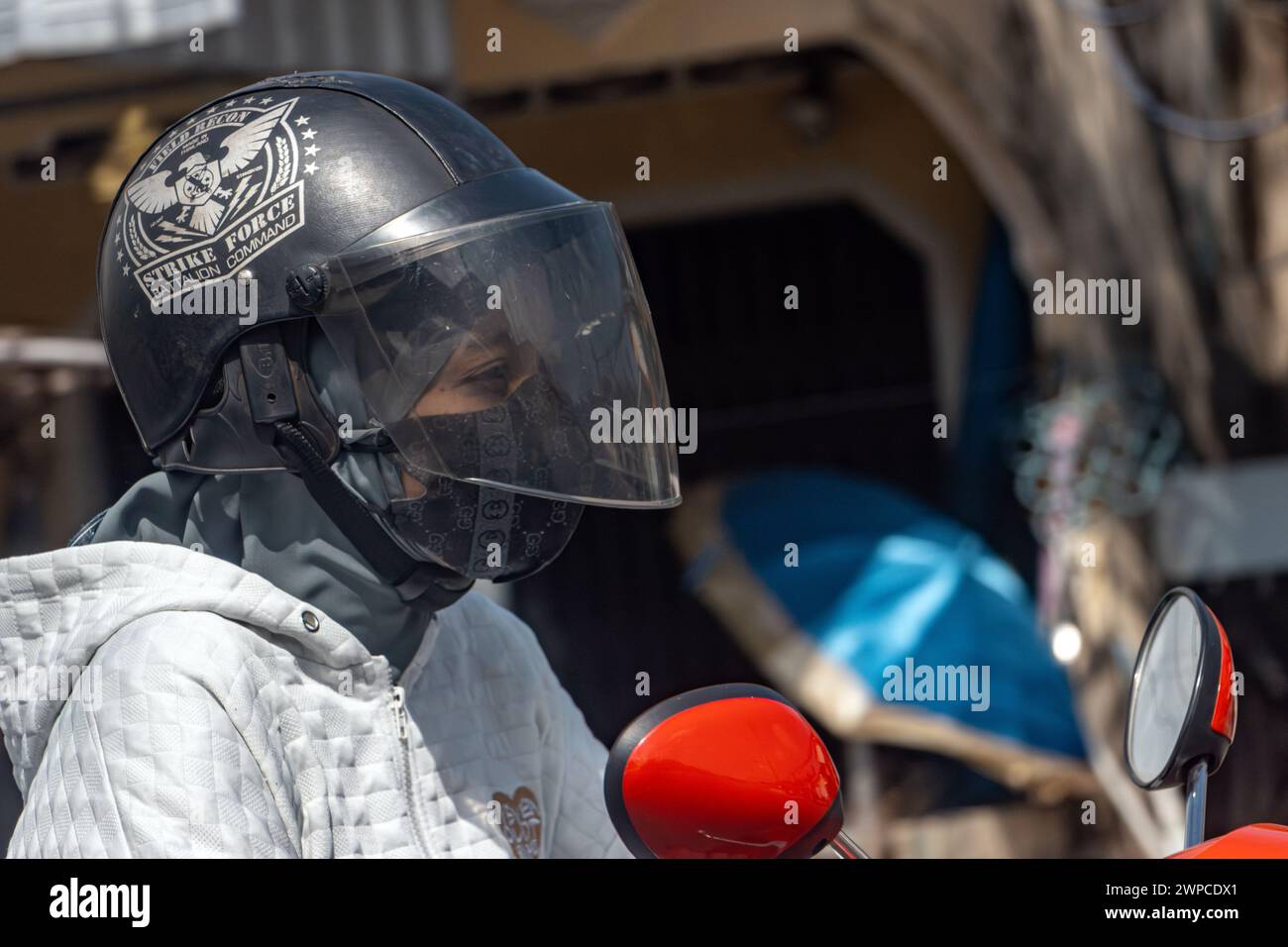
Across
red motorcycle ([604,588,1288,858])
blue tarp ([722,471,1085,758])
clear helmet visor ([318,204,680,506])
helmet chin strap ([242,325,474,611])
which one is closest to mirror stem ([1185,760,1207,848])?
red motorcycle ([604,588,1288,858])

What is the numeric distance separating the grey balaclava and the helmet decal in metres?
0.12

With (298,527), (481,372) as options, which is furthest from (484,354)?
(298,527)

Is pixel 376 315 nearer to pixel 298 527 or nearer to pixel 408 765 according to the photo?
pixel 298 527

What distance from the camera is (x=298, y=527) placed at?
1.46m

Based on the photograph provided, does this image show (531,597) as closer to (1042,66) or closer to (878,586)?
(878,586)

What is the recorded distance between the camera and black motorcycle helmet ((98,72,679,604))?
57.2 inches

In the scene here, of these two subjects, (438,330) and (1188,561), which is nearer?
(438,330)

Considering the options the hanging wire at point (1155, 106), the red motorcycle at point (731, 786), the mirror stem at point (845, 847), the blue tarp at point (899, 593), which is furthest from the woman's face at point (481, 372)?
the hanging wire at point (1155, 106)

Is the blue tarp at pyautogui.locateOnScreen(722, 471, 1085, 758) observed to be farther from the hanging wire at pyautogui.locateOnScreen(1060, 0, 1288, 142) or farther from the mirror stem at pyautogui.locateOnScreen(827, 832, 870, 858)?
the mirror stem at pyautogui.locateOnScreen(827, 832, 870, 858)

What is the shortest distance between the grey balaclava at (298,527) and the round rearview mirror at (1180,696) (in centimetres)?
71

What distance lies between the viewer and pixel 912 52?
516 centimetres

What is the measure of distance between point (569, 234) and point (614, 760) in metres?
0.59
